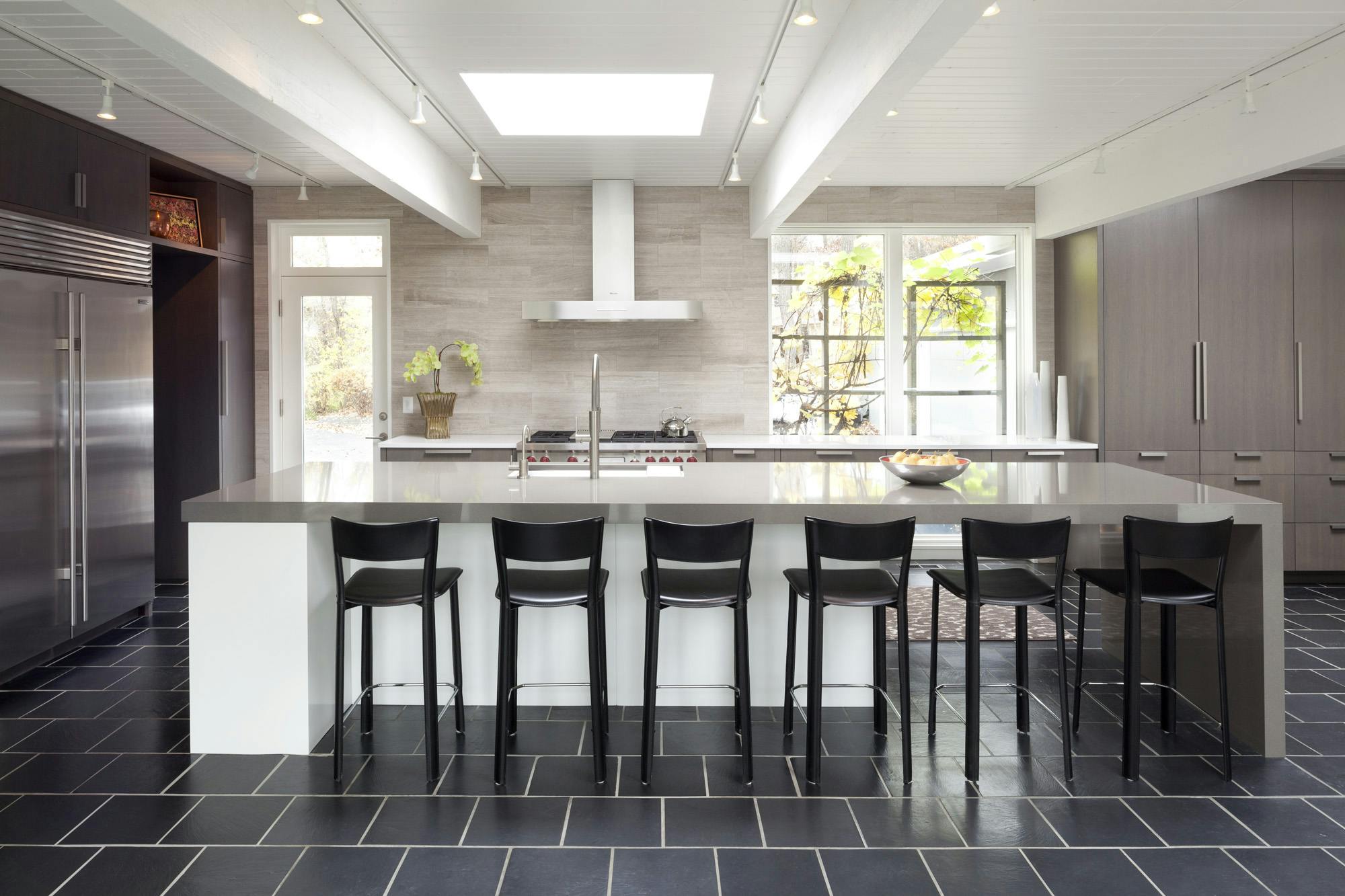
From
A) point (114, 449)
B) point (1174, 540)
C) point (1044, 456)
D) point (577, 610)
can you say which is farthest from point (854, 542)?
point (114, 449)

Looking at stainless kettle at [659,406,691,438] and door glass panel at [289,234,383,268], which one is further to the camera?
door glass panel at [289,234,383,268]

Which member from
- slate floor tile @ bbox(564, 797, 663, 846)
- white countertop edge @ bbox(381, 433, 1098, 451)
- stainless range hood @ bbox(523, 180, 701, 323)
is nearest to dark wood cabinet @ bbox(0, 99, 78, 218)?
white countertop edge @ bbox(381, 433, 1098, 451)

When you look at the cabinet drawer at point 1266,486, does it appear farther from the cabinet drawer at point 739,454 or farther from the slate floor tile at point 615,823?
the slate floor tile at point 615,823

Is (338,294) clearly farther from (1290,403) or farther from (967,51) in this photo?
(1290,403)

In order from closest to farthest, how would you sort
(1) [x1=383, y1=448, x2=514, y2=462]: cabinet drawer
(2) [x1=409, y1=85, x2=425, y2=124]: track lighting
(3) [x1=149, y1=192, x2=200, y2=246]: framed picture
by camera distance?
(2) [x1=409, y1=85, x2=425, y2=124]: track lighting, (3) [x1=149, y1=192, x2=200, y2=246]: framed picture, (1) [x1=383, y1=448, x2=514, y2=462]: cabinet drawer

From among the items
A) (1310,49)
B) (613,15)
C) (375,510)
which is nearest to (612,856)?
(375,510)

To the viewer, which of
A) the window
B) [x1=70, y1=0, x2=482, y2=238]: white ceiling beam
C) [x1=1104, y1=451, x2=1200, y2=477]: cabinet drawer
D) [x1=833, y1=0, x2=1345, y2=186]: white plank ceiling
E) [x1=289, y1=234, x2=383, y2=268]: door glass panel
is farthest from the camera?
the window

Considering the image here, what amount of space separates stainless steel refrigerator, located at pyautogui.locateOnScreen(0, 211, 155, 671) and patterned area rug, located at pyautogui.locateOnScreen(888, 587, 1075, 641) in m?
4.10

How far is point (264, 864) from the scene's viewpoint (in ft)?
8.45

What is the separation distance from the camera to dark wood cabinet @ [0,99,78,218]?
13.7 ft

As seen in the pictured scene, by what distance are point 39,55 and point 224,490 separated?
2.02 metres

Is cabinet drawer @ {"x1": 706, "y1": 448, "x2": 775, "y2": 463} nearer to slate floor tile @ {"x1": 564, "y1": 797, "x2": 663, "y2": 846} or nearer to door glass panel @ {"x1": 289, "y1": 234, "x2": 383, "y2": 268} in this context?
door glass panel @ {"x1": 289, "y1": 234, "x2": 383, "y2": 268}

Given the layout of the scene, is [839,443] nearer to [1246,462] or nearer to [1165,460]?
[1165,460]

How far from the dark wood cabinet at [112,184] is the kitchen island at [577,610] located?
79.2 inches
